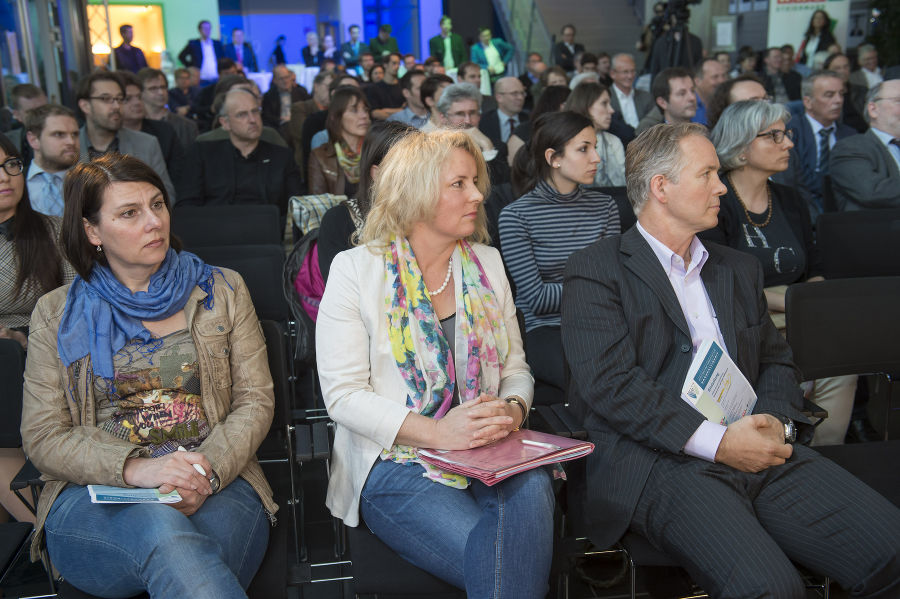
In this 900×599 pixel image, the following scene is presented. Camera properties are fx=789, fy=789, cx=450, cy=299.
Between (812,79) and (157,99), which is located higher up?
(157,99)

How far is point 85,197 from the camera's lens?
2061mm

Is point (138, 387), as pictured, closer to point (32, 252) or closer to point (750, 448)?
point (32, 252)

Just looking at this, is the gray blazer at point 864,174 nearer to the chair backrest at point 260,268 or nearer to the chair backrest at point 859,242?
the chair backrest at point 859,242

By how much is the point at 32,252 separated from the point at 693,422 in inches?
88.4

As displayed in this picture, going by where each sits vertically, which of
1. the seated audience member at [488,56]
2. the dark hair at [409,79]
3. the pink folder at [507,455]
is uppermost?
the seated audience member at [488,56]

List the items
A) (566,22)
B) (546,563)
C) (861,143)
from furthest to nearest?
1. (566,22)
2. (861,143)
3. (546,563)

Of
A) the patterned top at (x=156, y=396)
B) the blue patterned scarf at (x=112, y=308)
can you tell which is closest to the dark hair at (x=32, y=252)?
the blue patterned scarf at (x=112, y=308)

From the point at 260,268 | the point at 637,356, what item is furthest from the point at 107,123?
the point at 637,356

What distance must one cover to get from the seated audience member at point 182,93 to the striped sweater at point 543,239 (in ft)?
25.8

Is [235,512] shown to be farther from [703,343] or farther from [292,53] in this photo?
[292,53]

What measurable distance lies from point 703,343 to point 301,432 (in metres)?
1.09

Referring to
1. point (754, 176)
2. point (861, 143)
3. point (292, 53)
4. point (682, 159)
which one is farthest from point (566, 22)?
point (682, 159)

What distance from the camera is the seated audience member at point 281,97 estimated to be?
933 cm

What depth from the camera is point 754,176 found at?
3148 mm
